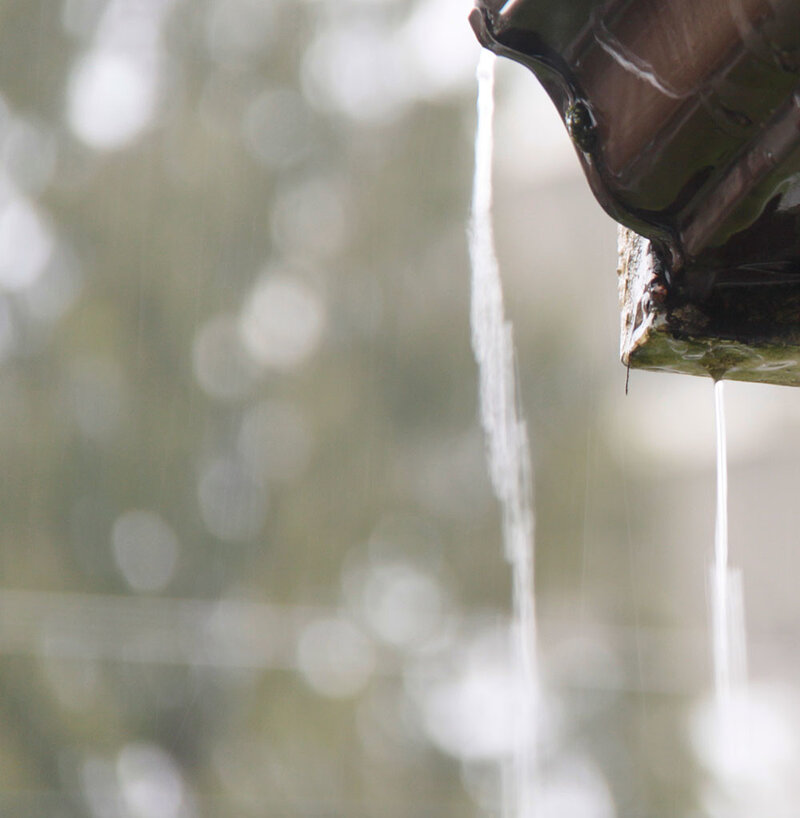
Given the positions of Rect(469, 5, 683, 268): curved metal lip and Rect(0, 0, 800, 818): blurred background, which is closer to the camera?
Rect(469, 5, 683, 268): curved metal lip

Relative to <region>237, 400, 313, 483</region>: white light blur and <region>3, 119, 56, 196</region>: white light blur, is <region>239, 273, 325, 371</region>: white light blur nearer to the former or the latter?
<region>237, 400, 313, 483</region>: white light blur

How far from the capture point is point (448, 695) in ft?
16.8

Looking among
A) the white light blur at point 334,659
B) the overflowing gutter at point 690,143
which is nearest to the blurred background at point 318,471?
the white light blur at point 334,659

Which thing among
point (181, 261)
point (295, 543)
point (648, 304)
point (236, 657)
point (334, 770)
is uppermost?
point (181, 261)

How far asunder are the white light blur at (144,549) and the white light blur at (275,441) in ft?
1.89

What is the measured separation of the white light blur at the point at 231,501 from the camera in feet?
17.3

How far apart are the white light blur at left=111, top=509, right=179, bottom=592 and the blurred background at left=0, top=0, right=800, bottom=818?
0.05 feet

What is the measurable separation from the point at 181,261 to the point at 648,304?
5.08 metres

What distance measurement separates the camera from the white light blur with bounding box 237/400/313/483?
5430 millimetres

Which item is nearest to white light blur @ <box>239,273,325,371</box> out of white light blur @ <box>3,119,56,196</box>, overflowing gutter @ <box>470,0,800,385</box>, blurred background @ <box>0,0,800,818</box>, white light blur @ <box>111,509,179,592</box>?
blurred background @ <box>0,0,800,818</box>

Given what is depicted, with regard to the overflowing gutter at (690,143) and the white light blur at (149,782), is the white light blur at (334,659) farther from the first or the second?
the overflowing gutter at (690,143)

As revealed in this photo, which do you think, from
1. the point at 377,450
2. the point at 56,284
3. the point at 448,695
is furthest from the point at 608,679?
the point at 56,284

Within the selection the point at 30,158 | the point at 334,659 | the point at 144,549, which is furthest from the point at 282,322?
the point at 334,659

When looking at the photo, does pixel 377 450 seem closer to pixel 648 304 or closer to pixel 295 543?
pixel 295 543
